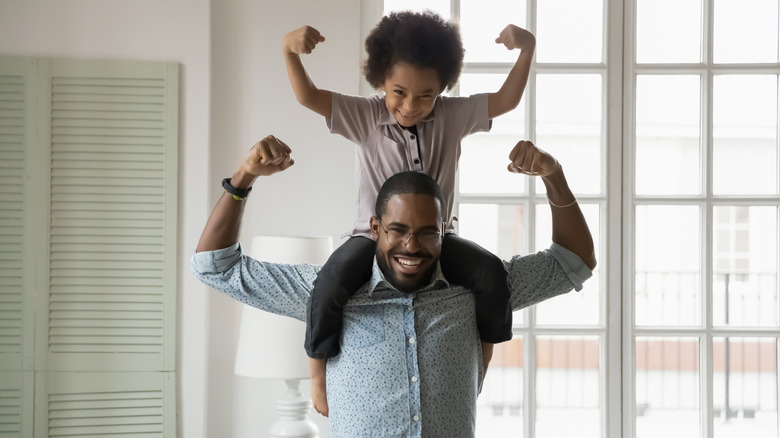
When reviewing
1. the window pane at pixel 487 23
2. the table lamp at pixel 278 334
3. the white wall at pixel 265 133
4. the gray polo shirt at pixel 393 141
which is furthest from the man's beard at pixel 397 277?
the window pane at pixel 487 23

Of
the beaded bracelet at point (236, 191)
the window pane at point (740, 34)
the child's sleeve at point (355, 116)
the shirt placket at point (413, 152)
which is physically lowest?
the beaded bracelet at point (236, 191)

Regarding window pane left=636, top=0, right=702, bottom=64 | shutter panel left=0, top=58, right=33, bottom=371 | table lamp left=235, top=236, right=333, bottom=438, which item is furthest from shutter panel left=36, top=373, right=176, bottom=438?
window pane left=636, top=0, right=702, bottom=64

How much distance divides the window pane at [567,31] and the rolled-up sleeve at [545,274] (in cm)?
150

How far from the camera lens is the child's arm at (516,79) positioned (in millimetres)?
2098

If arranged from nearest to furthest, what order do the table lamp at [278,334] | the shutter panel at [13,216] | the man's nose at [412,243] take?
the man's nose at [412,243]
the table lamp at [278,334]
the shutter panel at [13,216]

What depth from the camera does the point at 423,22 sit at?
1957 mm

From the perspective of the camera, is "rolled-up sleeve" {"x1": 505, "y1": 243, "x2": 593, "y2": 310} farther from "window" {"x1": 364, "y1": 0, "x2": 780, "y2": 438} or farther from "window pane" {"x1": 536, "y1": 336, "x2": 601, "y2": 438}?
"window pane" {"x1": 536, "y1": 336, "x2": 601, "y2": 438}

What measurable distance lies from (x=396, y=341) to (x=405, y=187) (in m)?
0.36

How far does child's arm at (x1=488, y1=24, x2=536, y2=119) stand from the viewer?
210cm

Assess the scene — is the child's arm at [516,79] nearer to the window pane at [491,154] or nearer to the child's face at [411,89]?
the child's face at [411,89]

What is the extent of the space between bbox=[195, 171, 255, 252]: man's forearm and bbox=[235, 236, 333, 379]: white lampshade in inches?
30.9

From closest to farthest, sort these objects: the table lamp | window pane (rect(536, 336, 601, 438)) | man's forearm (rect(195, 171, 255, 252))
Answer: man's forearm (rect(195, 171, 255, 252)), the table lamp, window pane (rect(536, 336, 601, 438))

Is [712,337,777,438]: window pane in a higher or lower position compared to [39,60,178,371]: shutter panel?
lower

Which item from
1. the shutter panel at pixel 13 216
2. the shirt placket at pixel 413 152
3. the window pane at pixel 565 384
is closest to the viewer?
the shirt placket at pixel 413 152
